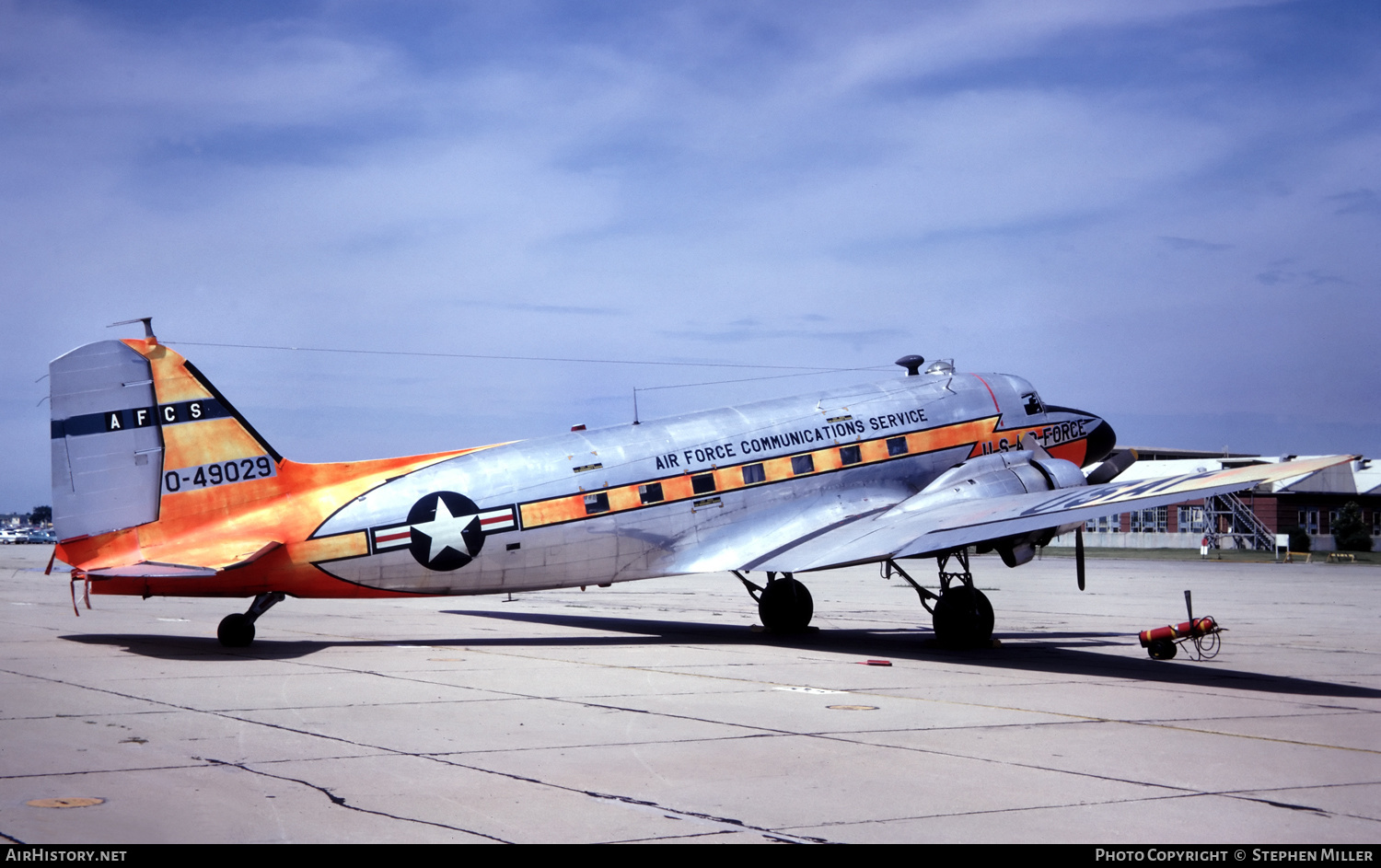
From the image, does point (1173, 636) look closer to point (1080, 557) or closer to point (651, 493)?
point (1080, 557)

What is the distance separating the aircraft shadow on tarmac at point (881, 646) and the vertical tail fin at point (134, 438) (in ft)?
7.00

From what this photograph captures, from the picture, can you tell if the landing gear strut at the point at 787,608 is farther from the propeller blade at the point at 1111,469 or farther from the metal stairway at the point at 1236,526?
the metal stairway at the point at 1236,526

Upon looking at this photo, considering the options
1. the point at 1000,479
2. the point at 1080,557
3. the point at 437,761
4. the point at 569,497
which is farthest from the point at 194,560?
the point at 1080,557

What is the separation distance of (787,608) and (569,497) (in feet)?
17.1

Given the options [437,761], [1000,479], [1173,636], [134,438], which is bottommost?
[1173,636]

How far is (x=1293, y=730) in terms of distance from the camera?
38.3 feet

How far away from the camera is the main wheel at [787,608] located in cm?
2217

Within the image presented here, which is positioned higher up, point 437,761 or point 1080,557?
point 1080,557

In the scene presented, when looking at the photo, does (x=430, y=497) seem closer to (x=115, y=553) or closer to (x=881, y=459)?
(x=115, y=553)

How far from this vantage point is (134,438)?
17.2m

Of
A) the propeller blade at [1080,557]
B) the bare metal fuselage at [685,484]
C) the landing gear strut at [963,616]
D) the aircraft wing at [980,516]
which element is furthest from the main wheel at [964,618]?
the bare metal fuselage at [685,484]

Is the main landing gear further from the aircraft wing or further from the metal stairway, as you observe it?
the metal stairway
